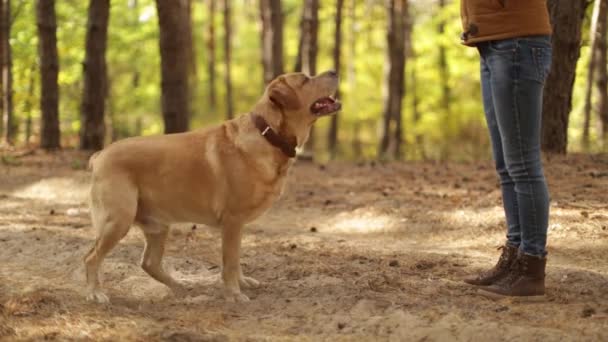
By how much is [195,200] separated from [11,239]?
Result: 2.75 meters

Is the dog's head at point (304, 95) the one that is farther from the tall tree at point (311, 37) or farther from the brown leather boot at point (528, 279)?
the tall tree at point (311, 37)

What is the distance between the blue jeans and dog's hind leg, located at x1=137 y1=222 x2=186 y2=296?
2611 mm

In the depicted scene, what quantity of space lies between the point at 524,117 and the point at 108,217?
2.94 metres

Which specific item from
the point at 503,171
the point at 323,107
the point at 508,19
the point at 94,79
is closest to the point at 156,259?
the point at 323,107

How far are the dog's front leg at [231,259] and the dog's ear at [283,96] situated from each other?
94 cm

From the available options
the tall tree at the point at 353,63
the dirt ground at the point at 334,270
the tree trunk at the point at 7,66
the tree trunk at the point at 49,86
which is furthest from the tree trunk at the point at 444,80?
the dirt ground at the point at 334,270

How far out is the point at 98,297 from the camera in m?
4.97

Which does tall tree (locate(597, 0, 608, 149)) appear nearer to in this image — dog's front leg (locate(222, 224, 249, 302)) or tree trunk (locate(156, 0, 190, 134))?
tree trunk (locate(156, 0, 190, 134))

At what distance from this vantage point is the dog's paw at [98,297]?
4.94 m

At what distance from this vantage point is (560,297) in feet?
15.9

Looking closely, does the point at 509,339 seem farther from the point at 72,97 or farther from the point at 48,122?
the point at 72,97

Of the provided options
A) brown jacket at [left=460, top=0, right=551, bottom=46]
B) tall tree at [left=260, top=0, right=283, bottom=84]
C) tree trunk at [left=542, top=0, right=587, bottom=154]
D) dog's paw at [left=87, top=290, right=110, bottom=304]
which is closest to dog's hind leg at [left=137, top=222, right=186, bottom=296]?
dog's paw at [left=87, top=290, right=110, bottom=304]

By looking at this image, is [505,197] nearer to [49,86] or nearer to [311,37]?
[49,86]

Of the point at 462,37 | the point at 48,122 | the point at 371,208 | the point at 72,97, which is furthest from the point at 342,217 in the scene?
the point at 72,97
